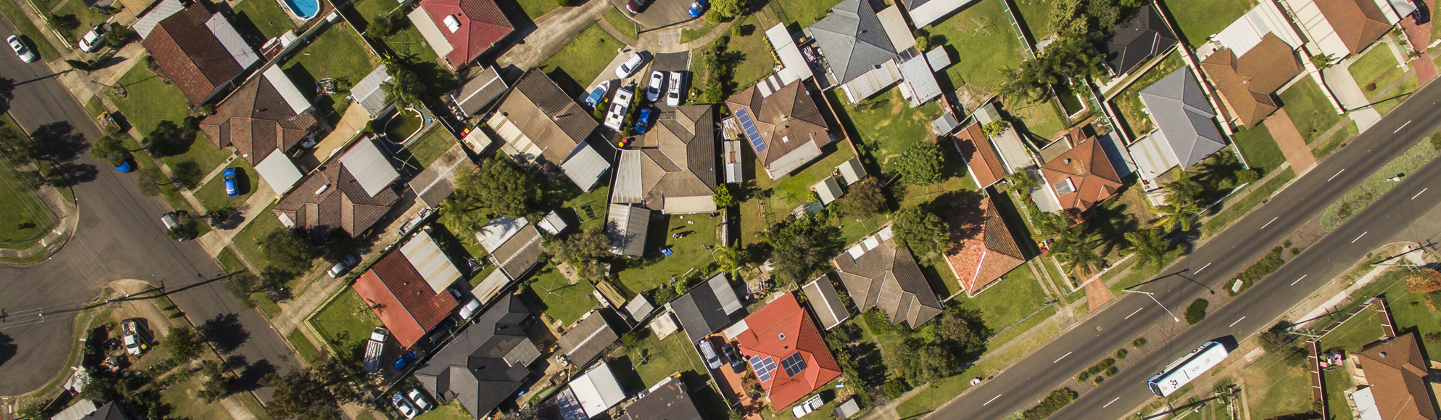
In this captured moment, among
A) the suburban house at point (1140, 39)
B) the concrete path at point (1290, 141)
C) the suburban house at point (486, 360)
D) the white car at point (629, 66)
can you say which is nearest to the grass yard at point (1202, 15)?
the suburban house at point (1140, 39)

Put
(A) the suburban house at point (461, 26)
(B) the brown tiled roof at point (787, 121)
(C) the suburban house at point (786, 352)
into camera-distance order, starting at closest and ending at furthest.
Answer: (A) the suburban house at point (461, 26)
(B) the brown tiled roof at point (787, 121)
(C) the suburban house at point (786, 352)

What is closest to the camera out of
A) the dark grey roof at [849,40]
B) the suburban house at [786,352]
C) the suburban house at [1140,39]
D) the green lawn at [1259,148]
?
the dark grey roof at [849,40]

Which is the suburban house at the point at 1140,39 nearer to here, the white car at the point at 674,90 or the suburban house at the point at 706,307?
the white car at the point at 674,90

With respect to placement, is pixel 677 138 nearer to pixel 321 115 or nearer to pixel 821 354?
pixel 821 354

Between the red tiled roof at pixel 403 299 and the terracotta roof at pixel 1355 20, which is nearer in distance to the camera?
the red tiled roof at pixel 403 299

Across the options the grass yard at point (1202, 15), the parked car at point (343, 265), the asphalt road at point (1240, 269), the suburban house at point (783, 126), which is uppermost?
the parked car at point (343, 265)

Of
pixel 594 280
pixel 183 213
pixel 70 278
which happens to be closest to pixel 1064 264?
pixel 594 280
